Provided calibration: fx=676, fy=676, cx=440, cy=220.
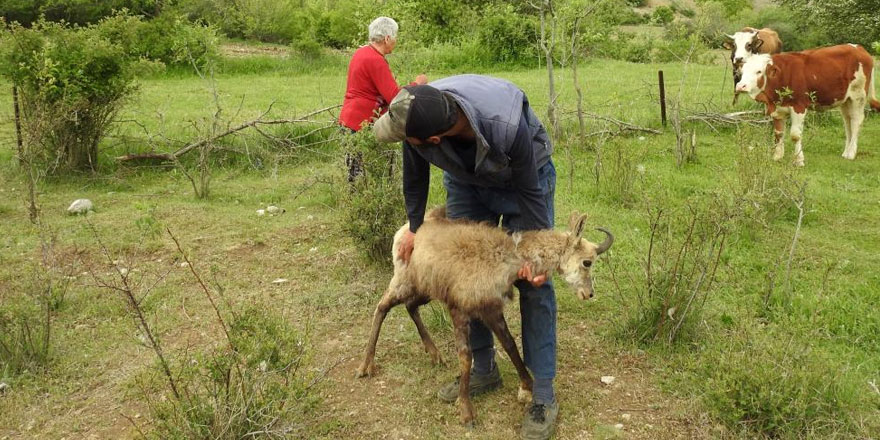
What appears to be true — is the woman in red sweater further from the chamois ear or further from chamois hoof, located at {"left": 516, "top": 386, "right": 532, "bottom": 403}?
chamois hoof, located at {"left": 516, "top": 386, "right": 532, "bottom": 403}

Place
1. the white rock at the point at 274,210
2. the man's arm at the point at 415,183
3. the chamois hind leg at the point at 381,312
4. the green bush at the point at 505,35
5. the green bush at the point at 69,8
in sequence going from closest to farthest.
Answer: the man's arm at the point at 415,183 < the chamois hind leg at the point at 381,312 < the white rock at the point at 274,210 < the green bush at the point at 69,8 < the green bush at the point at 505,35

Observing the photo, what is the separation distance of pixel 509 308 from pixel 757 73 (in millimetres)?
6087

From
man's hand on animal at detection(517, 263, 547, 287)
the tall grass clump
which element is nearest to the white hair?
the tall grass clump

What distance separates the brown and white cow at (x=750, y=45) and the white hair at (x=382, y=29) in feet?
18.3

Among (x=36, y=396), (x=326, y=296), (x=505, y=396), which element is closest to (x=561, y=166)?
(x=326, y=296)

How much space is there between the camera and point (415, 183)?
382cm

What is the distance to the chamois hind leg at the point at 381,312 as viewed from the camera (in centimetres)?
413

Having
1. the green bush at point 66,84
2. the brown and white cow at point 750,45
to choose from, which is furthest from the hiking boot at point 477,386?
the brown and white cow at point 750,45

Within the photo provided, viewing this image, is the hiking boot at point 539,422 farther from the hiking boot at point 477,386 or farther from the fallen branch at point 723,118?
the fallen branch at point 723,118

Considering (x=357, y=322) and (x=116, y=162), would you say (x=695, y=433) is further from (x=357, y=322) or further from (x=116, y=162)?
(x=116, y=162)

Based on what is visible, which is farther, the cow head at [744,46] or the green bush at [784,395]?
the cow head at [744,46]

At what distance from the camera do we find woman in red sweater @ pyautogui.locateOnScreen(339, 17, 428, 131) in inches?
254

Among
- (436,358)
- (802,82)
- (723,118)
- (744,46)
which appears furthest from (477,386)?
(723,118)

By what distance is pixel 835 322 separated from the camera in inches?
186
